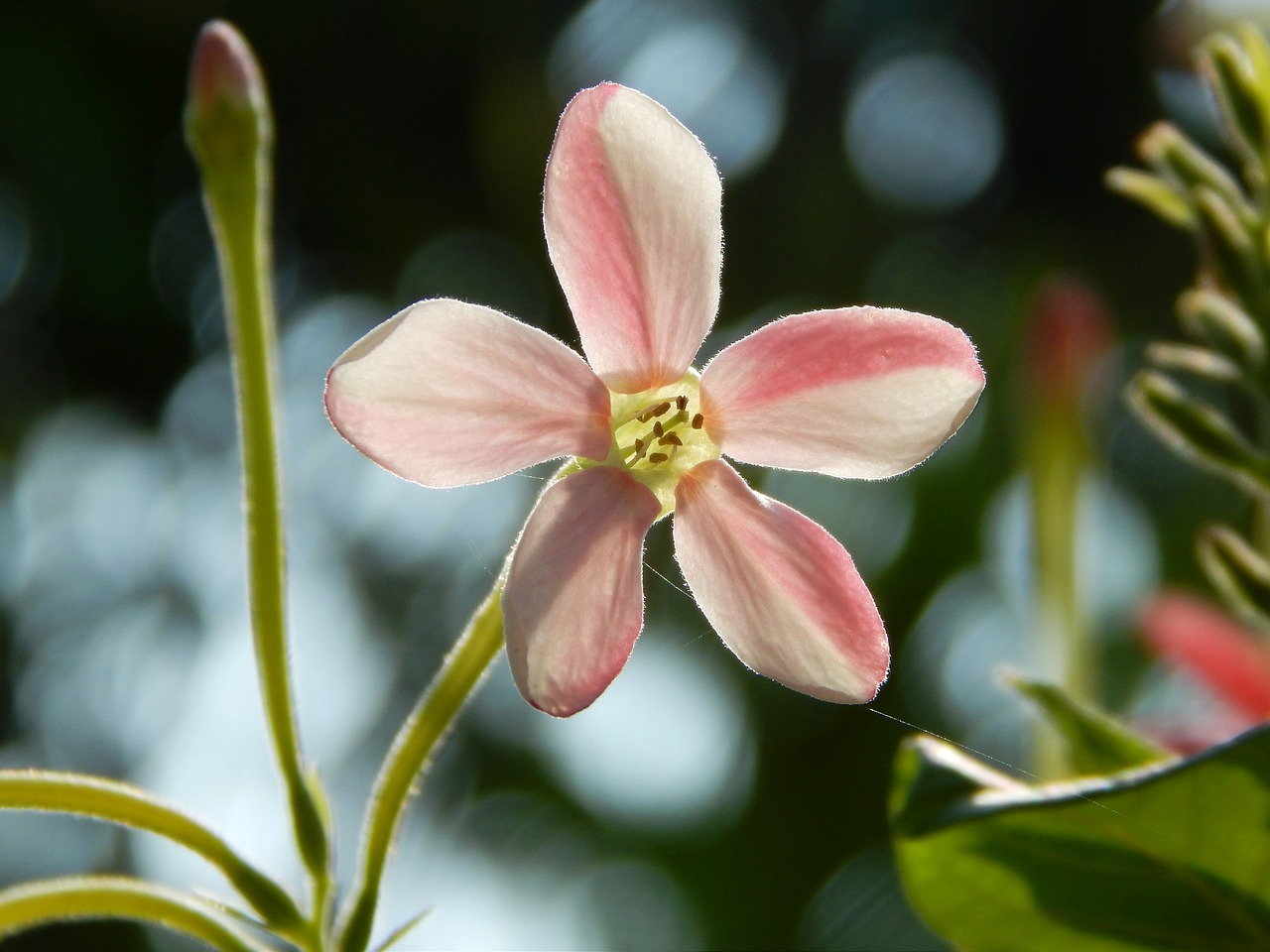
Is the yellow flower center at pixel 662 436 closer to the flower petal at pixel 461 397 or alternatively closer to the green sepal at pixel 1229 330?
the flower petal at pixel 461 397

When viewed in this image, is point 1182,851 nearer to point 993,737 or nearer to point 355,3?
point 993,737

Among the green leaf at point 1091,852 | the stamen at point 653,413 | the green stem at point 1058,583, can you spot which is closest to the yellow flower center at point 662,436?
the stamen at point 653,413

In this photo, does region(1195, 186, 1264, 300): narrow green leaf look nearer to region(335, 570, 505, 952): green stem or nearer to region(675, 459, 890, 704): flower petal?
region(675, 459, 890, 704): flower petal

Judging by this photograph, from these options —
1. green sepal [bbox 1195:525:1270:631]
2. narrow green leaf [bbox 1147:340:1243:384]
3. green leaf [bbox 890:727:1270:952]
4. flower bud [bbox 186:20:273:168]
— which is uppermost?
flower bud [bbox 186:20:273:168]

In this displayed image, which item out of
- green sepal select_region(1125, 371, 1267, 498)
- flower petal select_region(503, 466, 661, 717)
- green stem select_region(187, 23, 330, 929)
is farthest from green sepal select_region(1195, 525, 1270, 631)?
green stem select_region(187, 23, 330, 929)

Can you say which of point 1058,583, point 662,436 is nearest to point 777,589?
point 662,436

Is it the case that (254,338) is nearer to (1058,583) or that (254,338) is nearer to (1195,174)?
(1195,174)

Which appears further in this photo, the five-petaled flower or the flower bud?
the flower bud
